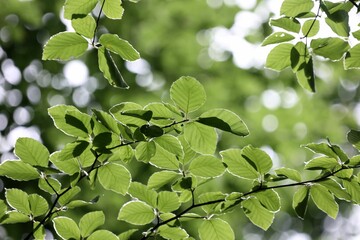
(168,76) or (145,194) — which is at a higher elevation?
(145,194)

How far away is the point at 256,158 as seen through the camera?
105cm

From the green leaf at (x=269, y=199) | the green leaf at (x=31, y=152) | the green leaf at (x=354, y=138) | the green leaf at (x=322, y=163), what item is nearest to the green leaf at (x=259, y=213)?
the green leaf at (x=269, y=199)

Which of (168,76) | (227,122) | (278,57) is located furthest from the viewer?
(168,76)

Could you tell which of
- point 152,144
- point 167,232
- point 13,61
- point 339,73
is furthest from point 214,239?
point 339,73

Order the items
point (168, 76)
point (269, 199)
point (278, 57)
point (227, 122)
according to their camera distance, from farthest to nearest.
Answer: point (168, 76) < point (278, 57) < point (269, 199) < point (227, 122)

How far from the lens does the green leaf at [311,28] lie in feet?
3.79

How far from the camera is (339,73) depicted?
6.06m

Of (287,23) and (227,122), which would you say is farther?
(287,23)

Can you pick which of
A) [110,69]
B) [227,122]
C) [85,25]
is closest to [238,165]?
[227,122]

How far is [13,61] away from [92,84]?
0.86 meters

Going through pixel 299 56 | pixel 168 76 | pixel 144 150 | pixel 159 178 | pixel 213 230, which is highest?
pixel 299 56

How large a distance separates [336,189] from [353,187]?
4 centimetres

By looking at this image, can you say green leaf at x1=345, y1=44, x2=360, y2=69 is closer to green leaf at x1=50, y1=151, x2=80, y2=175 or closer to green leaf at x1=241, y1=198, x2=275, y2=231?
green leaf at x1=241, y1=198, x2=275, y2=231

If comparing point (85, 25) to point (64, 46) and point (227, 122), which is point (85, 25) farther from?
point (227, 122)
